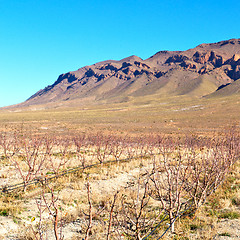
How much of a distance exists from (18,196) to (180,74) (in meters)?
194

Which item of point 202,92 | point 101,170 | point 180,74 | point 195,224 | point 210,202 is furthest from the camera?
point 180,74

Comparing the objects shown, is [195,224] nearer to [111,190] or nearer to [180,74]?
[111,190]

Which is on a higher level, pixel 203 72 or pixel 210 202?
pixel 203 72

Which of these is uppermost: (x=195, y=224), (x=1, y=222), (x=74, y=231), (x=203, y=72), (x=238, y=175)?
(x=203, y=72)

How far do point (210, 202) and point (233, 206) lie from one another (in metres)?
0.71

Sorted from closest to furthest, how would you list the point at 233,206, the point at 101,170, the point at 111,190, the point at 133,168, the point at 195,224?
1. the point at 195,224
2. the point at 233,206
3. the point at 111,190
4. the point at 101,170
5. the point at 133,168

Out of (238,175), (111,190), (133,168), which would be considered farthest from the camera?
(133,168)

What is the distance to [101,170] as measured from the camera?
1077 cm

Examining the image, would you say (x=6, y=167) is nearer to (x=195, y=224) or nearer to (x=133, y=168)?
(x=133, y=168)

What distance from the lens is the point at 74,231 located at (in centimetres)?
511

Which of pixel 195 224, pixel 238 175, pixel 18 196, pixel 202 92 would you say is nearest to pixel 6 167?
pixel 18 196

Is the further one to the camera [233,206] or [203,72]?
[203,72]

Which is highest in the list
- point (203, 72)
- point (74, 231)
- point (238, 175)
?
point (203, 72)

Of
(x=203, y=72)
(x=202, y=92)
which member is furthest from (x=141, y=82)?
(x=202, y=92)
